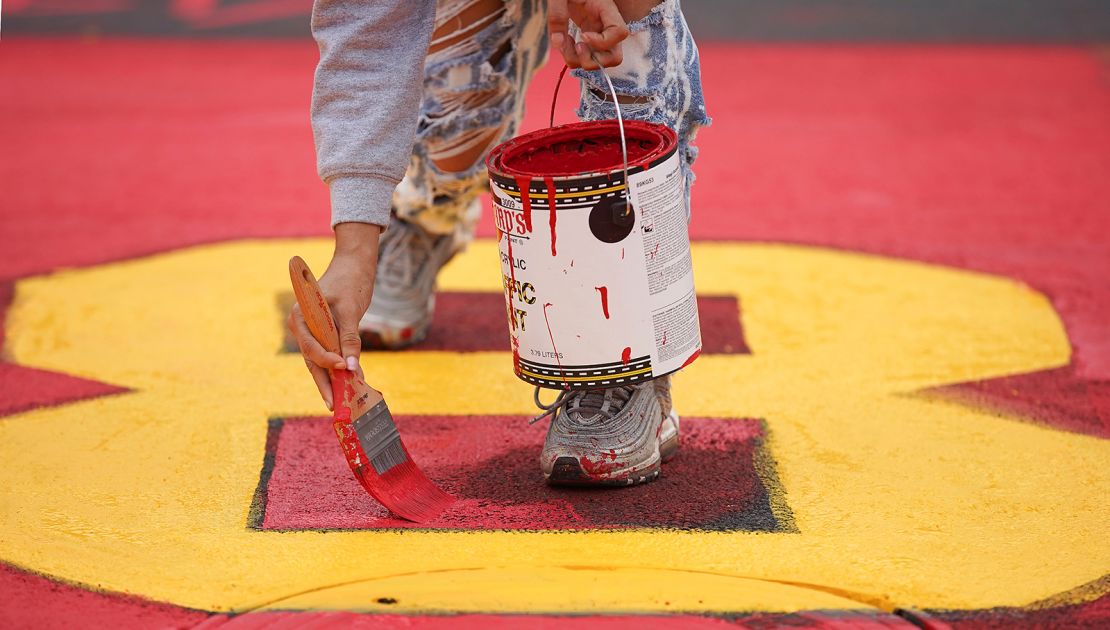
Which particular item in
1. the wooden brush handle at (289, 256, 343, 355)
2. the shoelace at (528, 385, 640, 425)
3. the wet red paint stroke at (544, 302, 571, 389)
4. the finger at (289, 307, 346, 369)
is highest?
the wooden brush handle at (289, 256, 343, 355)

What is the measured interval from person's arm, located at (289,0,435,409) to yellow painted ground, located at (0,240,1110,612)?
29 centimetres

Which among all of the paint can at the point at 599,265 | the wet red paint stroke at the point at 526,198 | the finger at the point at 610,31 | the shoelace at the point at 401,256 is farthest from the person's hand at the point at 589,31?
the shoelace at the point at 401,256

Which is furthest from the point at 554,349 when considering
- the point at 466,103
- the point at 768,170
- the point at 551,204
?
the point at 768,170

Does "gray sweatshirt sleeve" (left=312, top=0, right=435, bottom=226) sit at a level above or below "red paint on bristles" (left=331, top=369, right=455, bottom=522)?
above

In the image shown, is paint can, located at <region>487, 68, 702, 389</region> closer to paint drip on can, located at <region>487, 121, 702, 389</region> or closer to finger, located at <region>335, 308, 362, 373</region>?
paint drip on can, located at <region>487, 121, 702, 389</region>

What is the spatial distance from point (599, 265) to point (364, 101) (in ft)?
1.28

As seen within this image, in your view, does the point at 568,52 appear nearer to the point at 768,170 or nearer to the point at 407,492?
the point at 407,492

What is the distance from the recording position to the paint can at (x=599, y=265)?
1.58 m

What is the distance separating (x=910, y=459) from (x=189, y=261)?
1.78 metres

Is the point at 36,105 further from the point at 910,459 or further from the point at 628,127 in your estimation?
the point at 910,459

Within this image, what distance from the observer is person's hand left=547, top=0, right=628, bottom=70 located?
165cm

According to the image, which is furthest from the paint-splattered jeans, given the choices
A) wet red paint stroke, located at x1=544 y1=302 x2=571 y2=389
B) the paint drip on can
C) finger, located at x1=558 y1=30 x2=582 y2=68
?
wet red paint stroke, located at x1=544 y1=302 x2=571 y2=389

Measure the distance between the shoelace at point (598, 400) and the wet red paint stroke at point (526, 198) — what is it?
28cm

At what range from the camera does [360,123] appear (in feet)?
5.32
